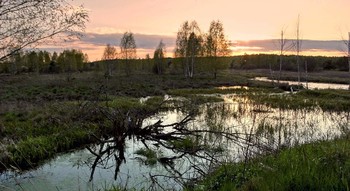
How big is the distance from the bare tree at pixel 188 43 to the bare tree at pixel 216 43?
7.71ft

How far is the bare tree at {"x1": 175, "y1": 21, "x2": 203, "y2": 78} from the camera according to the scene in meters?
67.2

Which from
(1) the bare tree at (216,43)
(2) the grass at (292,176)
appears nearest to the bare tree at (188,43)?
(1) the bare tree at (216,43)

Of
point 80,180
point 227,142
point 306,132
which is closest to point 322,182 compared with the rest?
point 80,180

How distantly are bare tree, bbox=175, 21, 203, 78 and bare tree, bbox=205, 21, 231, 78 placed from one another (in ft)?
7.71

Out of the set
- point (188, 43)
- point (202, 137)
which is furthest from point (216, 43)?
point (202, 137)

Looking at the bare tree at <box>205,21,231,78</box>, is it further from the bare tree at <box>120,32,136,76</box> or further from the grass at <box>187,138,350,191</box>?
the grass at <box>187,138,350,191</box>

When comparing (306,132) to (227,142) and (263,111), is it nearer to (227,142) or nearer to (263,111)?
(227,142)

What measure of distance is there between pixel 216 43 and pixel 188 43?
5.65 meters

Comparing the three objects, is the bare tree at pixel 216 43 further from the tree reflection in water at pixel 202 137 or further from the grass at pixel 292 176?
the grass at pixel 292 176

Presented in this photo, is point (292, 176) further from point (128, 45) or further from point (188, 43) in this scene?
point (128, 45)

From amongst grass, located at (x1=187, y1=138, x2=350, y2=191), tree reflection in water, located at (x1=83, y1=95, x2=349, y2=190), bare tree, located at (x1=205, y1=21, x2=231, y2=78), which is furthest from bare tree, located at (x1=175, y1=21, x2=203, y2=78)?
grass, located at (x1=187, y1=138, x2=350, y2=191)

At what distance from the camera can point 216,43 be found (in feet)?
218

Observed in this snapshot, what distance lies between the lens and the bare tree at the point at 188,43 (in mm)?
67250

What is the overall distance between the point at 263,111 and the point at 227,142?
11433mm
